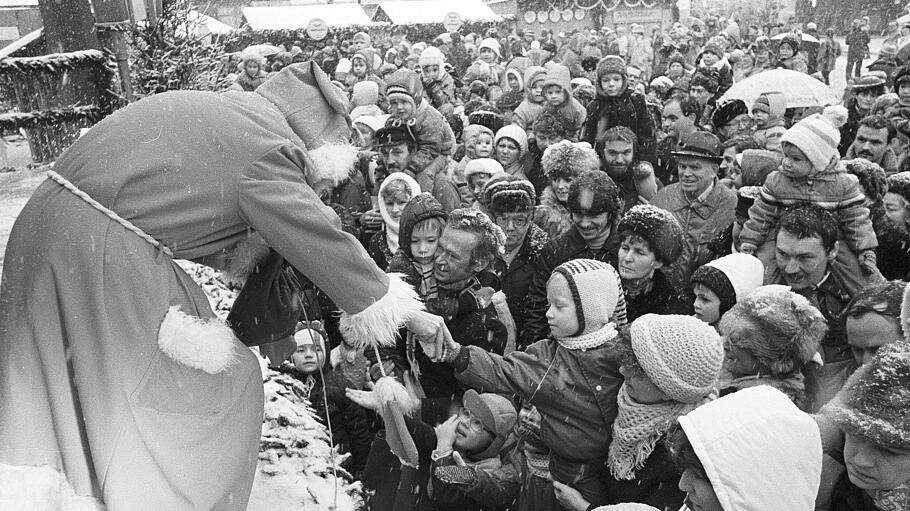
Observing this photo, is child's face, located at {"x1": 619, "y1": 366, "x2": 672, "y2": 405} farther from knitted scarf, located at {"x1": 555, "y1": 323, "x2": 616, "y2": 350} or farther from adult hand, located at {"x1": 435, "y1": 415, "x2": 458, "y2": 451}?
adult hand, located at {"x1": 435, "y1": 415, "x2": 458, "y2": 451}

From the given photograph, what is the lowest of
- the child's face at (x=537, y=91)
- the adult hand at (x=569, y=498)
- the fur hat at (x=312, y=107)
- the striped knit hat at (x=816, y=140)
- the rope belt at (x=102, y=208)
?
the adult hand at (x=569, y=498)

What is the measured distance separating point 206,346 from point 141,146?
628 millimetres

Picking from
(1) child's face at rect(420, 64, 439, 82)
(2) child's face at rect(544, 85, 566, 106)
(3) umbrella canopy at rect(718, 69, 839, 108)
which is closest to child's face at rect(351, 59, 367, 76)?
(1) child's face at rect(420, 64, 439, 82)

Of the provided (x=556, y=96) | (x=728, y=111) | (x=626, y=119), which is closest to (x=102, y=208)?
(x=626, y=119)

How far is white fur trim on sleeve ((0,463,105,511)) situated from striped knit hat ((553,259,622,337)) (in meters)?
1.83

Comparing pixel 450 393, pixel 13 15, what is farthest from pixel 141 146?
pixel 13 15

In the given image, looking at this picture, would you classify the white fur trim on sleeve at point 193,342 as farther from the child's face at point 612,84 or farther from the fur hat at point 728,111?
the fur hat at point 728,111

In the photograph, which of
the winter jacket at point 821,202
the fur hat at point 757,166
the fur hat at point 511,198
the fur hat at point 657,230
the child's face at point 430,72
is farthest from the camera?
the child's face at point 430,72

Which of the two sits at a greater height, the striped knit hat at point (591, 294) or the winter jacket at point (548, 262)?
the striped knit hat at point (591, 294)

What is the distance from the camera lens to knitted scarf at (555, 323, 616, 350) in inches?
123

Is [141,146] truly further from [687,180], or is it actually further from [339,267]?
[687,180]

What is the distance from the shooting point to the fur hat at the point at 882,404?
211cm

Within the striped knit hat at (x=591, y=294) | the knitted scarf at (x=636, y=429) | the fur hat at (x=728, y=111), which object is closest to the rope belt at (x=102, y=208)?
the striped knit hat at (x=591, y=294)

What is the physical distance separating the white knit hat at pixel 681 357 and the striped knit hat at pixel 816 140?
7.61 ft
